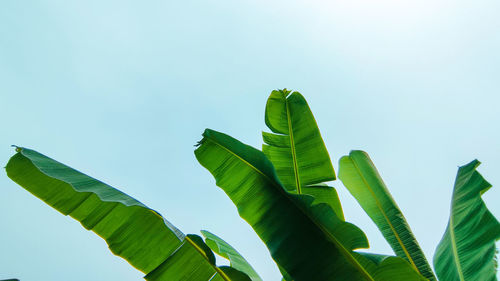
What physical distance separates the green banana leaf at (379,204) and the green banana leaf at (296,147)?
56 centimetres

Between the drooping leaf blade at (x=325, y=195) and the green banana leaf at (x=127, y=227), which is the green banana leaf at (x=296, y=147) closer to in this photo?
the drooping leaf blade at (x=325, y=195)

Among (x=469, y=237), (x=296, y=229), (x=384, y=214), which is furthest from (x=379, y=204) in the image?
(x=296, y=229)

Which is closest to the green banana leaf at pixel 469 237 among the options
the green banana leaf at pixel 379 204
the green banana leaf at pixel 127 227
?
the green banana leaf at pixel 379 204

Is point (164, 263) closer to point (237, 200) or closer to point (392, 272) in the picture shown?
point (237, 200)

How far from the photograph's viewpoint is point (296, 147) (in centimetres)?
202

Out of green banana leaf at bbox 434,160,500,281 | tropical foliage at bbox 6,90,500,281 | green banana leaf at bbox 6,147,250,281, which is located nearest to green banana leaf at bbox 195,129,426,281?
tropical foliage at bbox 6,90,500,281

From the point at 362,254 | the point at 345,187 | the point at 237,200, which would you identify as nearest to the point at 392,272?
the point at 362,254

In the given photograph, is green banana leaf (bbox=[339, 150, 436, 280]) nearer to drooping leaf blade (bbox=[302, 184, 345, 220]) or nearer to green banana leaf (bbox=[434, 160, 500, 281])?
green banana leaf (bbox=[434, 160, 500, 281])

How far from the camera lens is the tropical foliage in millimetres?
1574

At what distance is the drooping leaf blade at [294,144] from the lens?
Result: 6.44 feet

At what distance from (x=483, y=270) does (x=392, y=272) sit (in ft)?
2.18

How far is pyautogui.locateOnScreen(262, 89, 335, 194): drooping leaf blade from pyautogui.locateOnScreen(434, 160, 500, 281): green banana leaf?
0.83 meters

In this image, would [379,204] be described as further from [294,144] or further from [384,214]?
[294,144]

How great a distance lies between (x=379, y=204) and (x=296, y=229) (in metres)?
1.03
